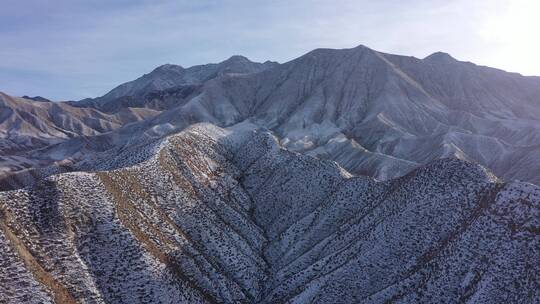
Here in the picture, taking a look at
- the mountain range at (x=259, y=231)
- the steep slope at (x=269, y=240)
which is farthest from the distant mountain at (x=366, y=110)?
the steep slope at (x=269, y=240)

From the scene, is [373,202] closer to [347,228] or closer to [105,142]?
[347,228]

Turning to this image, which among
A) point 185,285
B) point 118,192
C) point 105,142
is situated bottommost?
point 105,142

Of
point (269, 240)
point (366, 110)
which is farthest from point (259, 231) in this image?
point (366, 110)

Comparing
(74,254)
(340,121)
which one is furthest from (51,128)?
(74,254)

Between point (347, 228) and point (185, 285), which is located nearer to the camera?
point (185, 285)

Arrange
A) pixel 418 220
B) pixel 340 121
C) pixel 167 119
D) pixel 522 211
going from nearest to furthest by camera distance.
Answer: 1. pixel 522 211
2. pixel 418 220
3. pixel 340 121
4. pixel 167 119

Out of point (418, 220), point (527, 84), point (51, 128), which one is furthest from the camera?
point (51, 128)

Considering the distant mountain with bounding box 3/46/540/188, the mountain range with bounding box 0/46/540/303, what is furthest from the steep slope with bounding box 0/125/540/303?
the distant mountain with bounding box 3/46/540/188

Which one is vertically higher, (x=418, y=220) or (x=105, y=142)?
(x=418, y=220)
